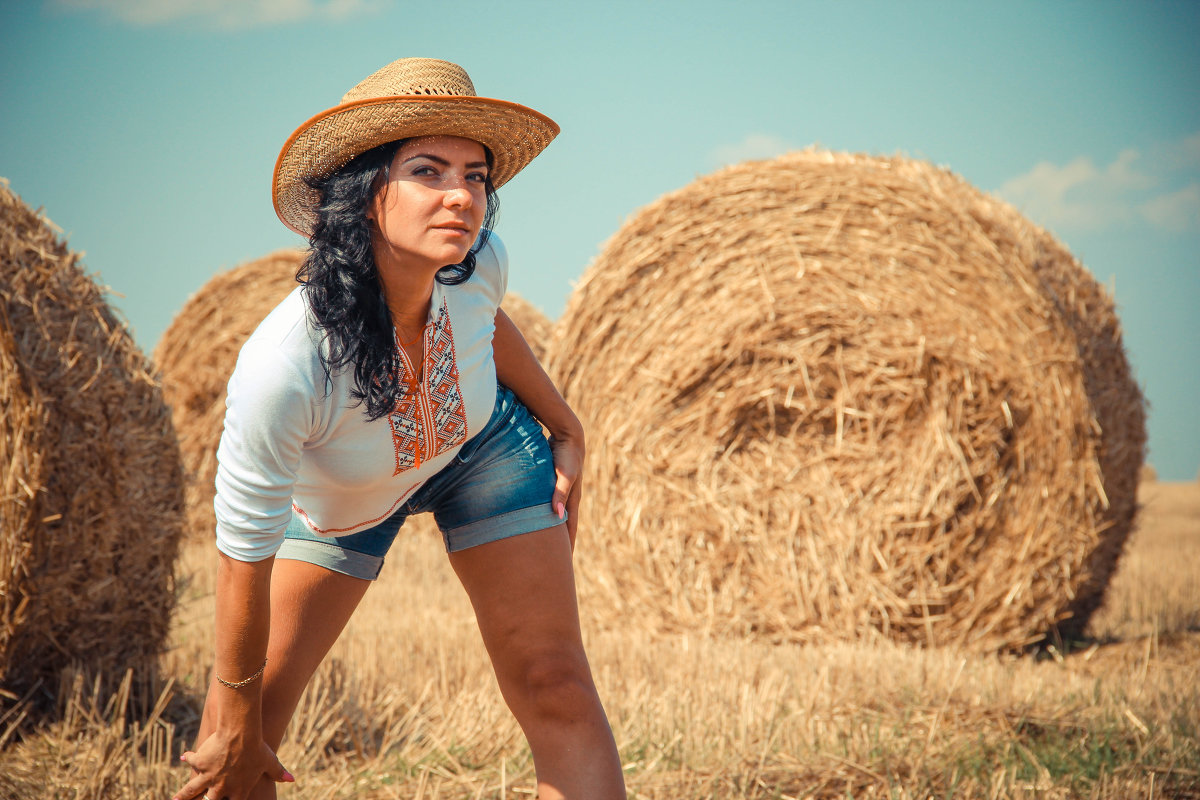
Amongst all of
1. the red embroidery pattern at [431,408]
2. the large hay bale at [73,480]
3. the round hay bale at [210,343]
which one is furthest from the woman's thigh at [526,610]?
the round hay bale at [210,343]

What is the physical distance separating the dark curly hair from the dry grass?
4.39 feet

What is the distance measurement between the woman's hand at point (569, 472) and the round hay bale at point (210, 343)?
20.4 ft

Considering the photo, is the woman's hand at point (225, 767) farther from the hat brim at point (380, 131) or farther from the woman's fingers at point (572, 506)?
the hat brim at point (380, 131)

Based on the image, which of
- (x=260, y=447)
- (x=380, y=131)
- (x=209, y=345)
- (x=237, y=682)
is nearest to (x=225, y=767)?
(x=237, y=682)

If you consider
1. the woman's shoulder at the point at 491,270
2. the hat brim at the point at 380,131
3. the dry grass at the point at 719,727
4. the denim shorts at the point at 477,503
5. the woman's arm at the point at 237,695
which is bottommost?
the dry grass at the point at 719,727

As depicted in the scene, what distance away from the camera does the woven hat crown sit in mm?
1888

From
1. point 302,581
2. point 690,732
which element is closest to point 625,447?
point 690,732

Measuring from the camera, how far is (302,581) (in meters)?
2.13

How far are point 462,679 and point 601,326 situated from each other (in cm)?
218

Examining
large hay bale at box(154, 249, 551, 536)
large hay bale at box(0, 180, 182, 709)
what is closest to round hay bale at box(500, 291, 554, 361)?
large hay bale at box(154, 249, 551, 536)

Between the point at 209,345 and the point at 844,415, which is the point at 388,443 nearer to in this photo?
the point at 844,415

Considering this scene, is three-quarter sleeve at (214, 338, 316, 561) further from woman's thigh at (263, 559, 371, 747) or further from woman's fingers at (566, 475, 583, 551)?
woman's fingers at (566, 475, 583, 551)

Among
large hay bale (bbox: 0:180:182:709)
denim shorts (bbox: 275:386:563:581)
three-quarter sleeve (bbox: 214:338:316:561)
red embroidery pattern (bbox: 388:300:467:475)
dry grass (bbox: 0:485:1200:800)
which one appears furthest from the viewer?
large hay bale (bbox: 0:180:182:709)

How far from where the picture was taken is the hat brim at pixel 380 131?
1833 millimetres
